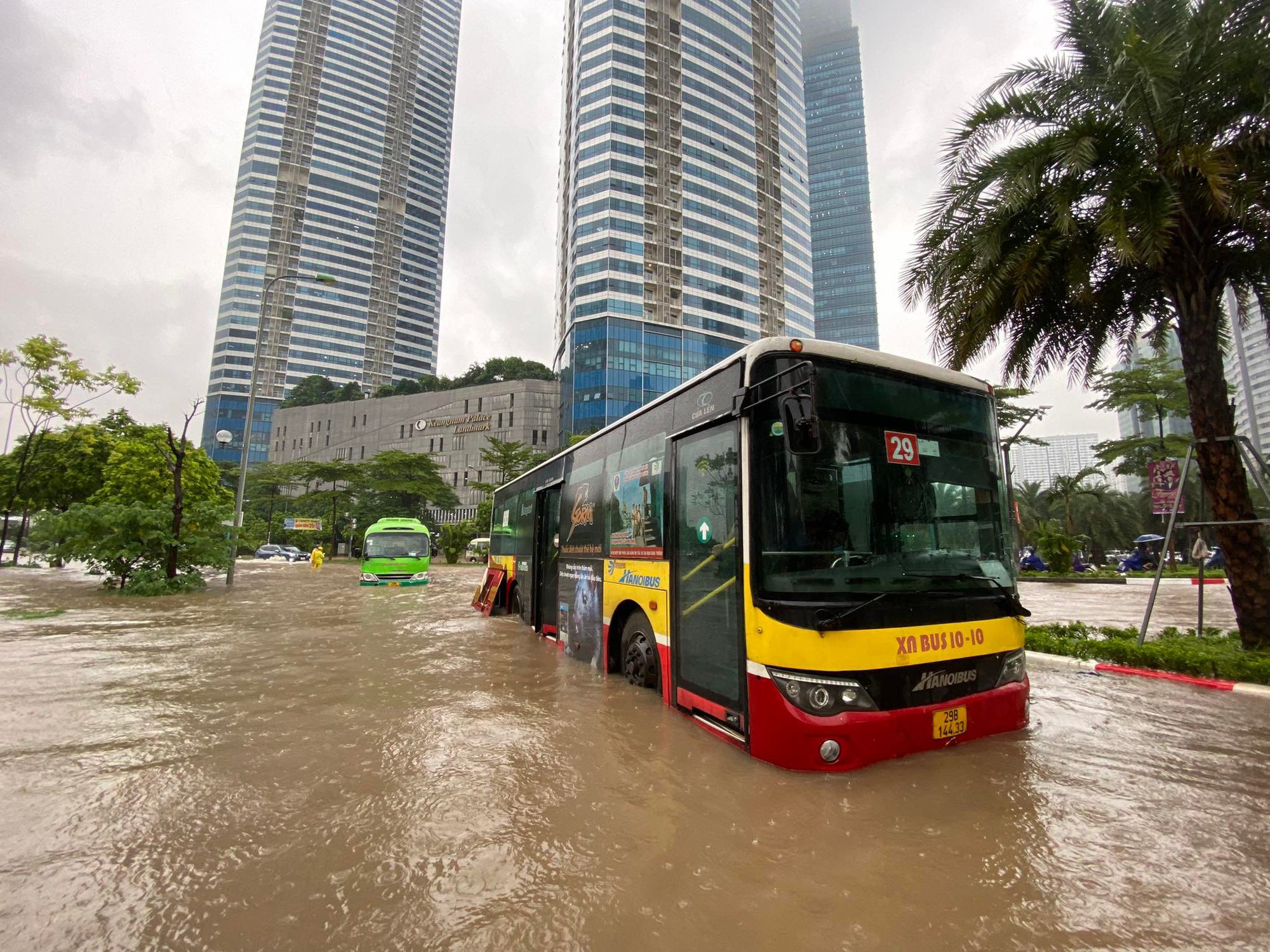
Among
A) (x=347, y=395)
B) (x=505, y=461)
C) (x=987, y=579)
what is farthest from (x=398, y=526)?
(x=347, y=395)

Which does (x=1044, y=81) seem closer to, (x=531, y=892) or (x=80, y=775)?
(x=531, y=892)

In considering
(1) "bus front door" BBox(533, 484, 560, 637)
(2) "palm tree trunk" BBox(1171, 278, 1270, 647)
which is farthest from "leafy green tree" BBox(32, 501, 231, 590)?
(2) "palm tree trunk" BBox(1171, 278, 1270, 647)

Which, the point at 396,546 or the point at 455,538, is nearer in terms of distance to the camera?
the point at 396,546

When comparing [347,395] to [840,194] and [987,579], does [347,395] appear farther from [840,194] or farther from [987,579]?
[840,194]

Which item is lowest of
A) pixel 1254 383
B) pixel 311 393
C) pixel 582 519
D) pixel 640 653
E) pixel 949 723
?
pixel 949 723

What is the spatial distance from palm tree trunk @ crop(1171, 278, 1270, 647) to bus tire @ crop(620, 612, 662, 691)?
802 centimetres

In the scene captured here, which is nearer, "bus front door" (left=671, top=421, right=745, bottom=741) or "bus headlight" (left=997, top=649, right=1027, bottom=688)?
"bus front door" (left=671, top=421, right=745, bottom=741)

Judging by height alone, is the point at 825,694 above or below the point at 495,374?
below

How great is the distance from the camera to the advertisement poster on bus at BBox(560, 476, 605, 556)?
7.48m

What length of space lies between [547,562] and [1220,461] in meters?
10.1

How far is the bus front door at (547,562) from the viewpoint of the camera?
958 cm

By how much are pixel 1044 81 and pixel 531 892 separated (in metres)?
12.0

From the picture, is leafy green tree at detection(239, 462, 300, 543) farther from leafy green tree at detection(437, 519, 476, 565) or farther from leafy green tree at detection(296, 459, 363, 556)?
leafy green tree at detection(437, 519, 476, 565)

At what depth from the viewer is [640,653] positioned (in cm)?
631
